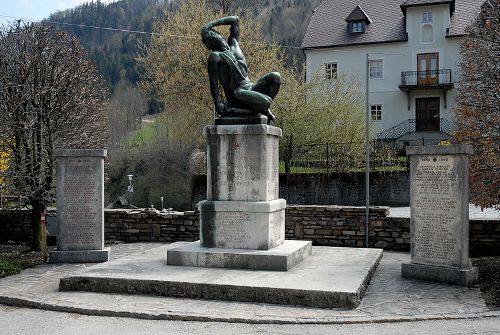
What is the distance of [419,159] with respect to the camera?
921cm

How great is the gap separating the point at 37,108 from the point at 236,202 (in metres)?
6.12

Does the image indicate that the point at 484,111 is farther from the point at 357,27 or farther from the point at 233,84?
the point at 357,27

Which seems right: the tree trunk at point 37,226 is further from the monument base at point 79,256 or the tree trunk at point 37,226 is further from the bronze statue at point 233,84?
the bronze statue at point 233,84

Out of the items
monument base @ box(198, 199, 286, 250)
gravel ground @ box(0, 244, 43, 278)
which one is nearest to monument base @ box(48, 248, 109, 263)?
gravel ground @ box(0, 244, 43, 278)

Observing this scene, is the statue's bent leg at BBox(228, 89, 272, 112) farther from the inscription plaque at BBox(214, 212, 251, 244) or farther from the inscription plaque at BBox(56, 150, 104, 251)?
the inscription plaque at BBox(56, 150, 104, 251)

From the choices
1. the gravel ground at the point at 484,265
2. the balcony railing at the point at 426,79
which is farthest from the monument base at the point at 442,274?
the balcony railing at the point at 426,79

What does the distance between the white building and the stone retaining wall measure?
24267mm

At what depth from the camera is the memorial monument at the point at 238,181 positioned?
9.65 metres

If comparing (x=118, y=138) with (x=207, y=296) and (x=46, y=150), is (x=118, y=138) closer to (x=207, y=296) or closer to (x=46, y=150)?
(x=46, y=150)

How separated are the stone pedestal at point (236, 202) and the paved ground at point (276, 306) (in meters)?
1.57

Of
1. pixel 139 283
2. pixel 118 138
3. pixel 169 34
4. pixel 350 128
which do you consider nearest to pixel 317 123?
pixel 350 128

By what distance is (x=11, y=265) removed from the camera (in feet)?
35.3

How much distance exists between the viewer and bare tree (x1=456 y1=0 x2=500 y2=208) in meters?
10.4

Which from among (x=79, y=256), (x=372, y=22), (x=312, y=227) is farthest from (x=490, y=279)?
(x=372, y=22)
